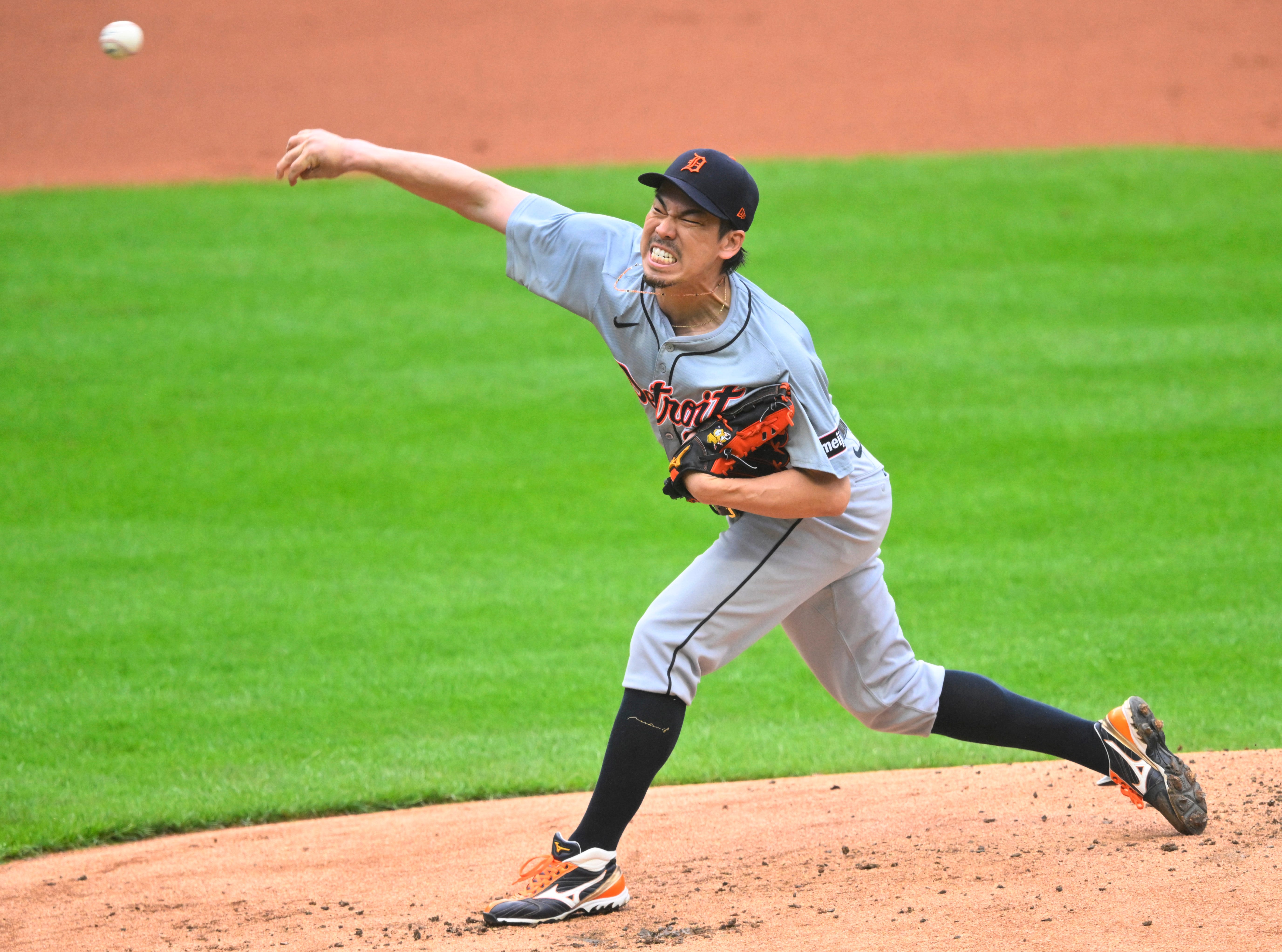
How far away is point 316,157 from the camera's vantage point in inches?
144

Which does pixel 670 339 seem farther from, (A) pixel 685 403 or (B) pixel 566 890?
(B) pixel 566 890

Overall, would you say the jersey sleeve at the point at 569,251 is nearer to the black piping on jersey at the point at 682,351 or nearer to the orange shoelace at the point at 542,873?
the black piping on jersey at the point at 682,351

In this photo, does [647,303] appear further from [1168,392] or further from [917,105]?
[917,105]

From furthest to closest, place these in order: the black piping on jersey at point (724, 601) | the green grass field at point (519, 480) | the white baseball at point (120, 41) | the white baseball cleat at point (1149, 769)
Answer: the green grass field at point (519, 480)
the white baseball at point (120, 41)
the white baseball cleat at point (1149, 769)
the black piping on jersey at point (724, 601)

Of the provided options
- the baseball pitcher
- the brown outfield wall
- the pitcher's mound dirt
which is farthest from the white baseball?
the brown outfield wall

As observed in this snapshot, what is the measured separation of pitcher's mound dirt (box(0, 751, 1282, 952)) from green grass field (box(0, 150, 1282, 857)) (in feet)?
1.49

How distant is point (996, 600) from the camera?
23.9 feet

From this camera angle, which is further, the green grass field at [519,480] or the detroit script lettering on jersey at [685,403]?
the green grass field at [519,480]

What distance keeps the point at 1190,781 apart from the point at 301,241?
13.4 m

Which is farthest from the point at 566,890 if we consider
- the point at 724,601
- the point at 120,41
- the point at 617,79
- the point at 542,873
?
the point at 617,79

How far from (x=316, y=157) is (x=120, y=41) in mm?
2383

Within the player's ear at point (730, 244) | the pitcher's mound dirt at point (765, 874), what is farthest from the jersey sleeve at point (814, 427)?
the pitcher's mound dirt at point (765, 874)

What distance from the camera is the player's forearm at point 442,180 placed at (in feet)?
12.1

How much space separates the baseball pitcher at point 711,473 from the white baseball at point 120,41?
86.9 inches
